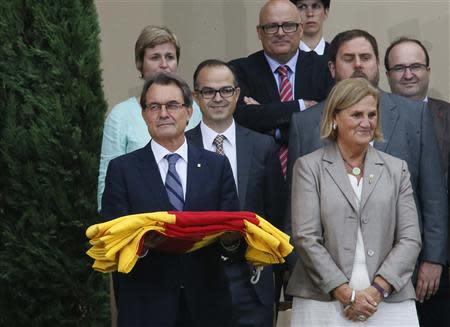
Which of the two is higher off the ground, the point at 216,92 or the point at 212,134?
the point at 216,92

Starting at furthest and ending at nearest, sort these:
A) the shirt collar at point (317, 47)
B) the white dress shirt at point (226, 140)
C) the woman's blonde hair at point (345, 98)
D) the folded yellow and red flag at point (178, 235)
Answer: the shirt collar at point (317, 47)
the white dress shirt at point (226, 140)
the woman's blonde hair at point (345, 98)
the folded yellow and red flag at point (178, 235)

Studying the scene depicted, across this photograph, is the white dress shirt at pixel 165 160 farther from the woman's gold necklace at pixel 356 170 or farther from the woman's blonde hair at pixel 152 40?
the woman's blonde hair at pixel 152 40

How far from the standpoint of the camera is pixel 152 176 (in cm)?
633

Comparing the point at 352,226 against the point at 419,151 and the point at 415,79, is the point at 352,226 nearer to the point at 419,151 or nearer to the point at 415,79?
the point at 419,151

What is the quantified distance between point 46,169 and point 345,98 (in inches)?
87.7

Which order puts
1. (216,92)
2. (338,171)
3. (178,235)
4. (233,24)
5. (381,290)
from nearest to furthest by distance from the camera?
(178,235) < (381,290) < (338,171) < (216,92) < (233,24)

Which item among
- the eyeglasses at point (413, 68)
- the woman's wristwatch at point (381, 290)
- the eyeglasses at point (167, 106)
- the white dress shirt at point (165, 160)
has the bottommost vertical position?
the woman's wristwatch at point (381, 290)

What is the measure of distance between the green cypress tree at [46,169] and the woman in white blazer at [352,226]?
1.83m

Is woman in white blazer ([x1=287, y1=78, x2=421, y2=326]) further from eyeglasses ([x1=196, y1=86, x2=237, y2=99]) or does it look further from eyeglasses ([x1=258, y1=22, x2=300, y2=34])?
eyeglasses ([x1=258, y1=22, x2=300, y2=34])

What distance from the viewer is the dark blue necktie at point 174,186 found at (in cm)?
631

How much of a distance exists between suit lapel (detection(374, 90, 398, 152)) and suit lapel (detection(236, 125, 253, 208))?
73 centimetres

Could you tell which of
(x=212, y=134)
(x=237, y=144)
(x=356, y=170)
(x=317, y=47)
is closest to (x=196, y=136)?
(x=212, y=134)

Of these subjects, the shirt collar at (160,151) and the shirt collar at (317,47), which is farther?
the shirt collar at (317,47)

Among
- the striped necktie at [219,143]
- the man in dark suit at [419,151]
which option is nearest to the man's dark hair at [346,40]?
the man in dark suit at [419,151]
